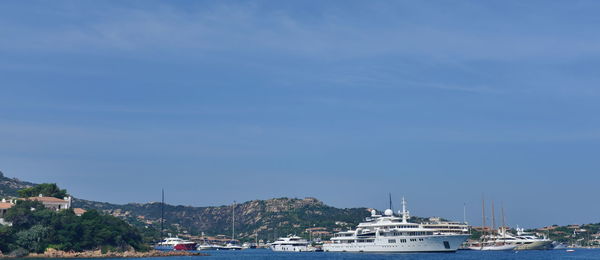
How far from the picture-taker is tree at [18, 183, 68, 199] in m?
128

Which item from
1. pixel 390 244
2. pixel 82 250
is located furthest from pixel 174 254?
pixel 390 244

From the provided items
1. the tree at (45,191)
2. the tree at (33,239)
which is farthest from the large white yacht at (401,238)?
the tree at (45,191)

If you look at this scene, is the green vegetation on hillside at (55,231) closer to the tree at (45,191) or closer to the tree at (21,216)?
the tree at (21,216)

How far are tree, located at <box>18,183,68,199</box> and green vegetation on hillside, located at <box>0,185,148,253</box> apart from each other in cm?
1790

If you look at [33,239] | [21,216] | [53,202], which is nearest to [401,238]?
[33,239]

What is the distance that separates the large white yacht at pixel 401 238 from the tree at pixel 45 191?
6097 centimetres

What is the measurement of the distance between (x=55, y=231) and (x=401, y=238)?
61.6 metres

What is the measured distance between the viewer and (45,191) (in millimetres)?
129625

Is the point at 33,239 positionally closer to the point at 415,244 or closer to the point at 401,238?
the point at 401,238

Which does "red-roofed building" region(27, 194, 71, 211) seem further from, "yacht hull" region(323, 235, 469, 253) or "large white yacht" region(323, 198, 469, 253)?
"yacht hull" region(323, 235, 469, 253)

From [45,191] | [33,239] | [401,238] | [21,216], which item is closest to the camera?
[33,239]

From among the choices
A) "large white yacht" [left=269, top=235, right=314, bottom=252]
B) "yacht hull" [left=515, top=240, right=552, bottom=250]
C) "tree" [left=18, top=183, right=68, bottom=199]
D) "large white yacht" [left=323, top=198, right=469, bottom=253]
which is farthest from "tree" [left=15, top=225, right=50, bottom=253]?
"yacht hull" [left=515, top=240, right=552, bottom=250]

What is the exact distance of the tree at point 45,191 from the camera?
128500 millimetres

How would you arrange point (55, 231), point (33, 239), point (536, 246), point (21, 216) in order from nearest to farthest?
1. point (33, 239)
2. point (21, 216)
3. point (55, 231)
4. point (536, 246)
